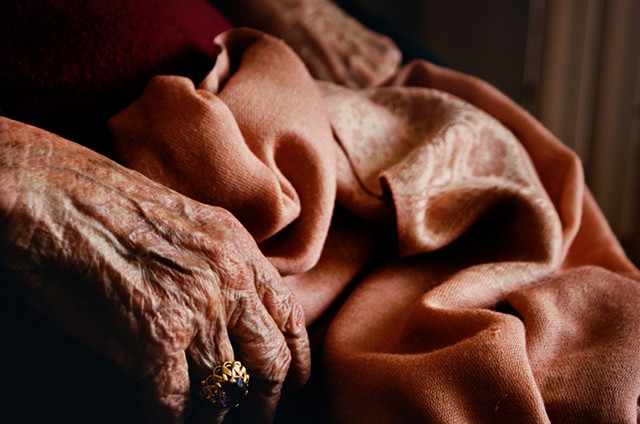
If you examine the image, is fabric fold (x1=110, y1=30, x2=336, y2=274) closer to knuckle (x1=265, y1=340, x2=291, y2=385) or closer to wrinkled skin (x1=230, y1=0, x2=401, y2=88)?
knuckle (x1=265, y1=340, x2=291, y2=385)

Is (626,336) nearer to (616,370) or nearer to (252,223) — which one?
(616,370)

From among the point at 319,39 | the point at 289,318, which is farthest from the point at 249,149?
the point at 319,39

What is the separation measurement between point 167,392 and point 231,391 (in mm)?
50

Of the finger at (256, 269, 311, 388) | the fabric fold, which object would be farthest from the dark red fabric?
the finger at (256, 269, 311, 388)

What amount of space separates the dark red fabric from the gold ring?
0.26 metres

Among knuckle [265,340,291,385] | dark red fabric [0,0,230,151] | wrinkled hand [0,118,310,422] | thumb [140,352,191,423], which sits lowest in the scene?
knuckle [265,340,291,385]

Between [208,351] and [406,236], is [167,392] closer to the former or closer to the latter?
[208,351]

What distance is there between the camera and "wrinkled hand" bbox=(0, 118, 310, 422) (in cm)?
35

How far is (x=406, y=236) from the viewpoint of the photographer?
0.60 meters

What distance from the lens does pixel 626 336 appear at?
0.49 meters

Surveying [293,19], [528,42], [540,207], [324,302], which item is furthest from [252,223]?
[528,42]

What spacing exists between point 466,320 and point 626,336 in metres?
0.15

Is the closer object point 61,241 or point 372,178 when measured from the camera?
point 61,241

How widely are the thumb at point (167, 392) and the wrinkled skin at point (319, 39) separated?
57cm
